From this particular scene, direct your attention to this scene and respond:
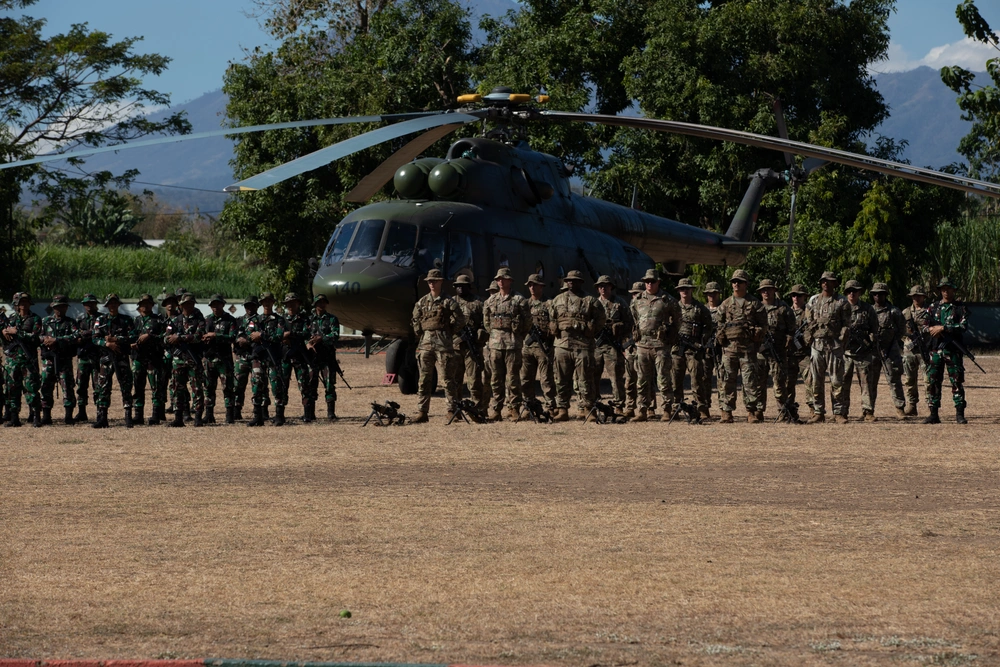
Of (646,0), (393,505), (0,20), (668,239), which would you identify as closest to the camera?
(393,505)

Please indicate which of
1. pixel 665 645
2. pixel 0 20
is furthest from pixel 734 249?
pixel 0 20

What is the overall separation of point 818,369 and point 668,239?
8.37m

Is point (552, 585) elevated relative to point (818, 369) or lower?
lower

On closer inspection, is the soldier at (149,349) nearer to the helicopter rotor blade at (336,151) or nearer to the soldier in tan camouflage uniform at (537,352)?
the helicopter rotor blade at (336,151)

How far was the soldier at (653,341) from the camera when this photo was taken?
49.6 ft

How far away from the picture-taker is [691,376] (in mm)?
15695

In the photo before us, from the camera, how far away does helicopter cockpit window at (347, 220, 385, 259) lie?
17047 mm

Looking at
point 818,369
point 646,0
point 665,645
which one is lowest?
point 665,645

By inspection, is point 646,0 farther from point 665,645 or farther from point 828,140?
point 665,645

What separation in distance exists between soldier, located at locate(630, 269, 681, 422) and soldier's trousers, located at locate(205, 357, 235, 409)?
5.14 metres

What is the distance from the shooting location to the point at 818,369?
1517 cm

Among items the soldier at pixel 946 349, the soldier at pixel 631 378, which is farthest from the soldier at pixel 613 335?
the soldier at pixel 946 349

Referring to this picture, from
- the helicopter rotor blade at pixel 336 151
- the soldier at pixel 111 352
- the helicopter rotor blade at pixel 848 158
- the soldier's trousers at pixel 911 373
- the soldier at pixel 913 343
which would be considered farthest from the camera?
the soldier's trousers at pixel 911 373

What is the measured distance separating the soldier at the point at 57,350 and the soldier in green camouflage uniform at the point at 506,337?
520 centimetres
